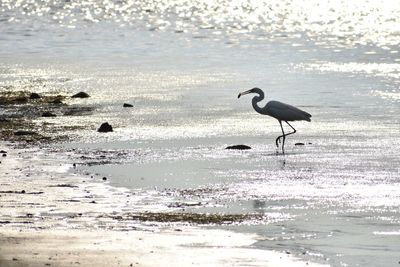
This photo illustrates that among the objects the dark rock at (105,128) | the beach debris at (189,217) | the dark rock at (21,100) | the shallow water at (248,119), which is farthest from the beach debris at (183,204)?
the dark rock at (21,100)

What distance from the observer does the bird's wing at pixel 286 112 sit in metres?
26.3

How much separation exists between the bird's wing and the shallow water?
1.50 ft

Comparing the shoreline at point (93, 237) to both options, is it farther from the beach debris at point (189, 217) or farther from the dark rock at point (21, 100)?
the dark rock at point (21, 100)

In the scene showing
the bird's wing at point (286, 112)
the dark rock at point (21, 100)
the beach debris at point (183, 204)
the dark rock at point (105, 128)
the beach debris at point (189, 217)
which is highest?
the beach debris at point (189, 217)

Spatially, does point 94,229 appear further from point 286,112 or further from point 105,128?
point 286,112

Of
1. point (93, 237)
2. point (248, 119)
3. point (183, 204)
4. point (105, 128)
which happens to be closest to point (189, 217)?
point (183, 204)

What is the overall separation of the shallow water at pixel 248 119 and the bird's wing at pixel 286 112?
1.50 ft

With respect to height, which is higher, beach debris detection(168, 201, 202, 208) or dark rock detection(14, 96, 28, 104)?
beach debris detection(168, 201, 202, 208)

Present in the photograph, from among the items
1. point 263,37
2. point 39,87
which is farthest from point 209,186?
point 263,37

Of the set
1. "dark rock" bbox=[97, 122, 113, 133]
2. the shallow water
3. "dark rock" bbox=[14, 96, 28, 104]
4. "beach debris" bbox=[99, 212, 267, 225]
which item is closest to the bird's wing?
the shallow water

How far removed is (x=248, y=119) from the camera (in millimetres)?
29391

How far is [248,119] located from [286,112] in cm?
312

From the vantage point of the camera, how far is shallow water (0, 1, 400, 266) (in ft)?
56.9

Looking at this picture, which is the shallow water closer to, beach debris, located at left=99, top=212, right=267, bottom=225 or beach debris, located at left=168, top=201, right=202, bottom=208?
beach debris, located at left=168, top=201, right=202, bottom=208
